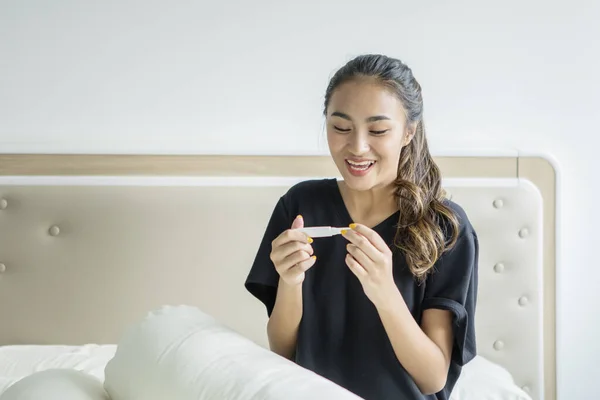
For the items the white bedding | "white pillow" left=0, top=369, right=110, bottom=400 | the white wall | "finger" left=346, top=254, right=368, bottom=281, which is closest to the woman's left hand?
"finger" left=346, top=254, right=368, bottom=281

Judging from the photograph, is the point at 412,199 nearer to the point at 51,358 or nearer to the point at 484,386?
the point at 484,386

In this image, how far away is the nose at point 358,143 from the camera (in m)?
1.18

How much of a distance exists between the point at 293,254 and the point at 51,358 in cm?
90

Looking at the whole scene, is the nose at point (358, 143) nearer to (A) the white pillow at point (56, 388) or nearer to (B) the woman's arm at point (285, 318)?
(B) the woman's arm at point (285, 318)

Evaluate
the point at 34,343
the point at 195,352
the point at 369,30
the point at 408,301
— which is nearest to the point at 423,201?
the point at 408,301

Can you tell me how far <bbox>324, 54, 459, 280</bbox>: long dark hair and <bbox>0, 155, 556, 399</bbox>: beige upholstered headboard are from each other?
2.36 feet

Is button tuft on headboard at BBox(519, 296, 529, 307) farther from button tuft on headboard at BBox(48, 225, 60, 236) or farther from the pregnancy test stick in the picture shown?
button tuft on headboard at BBox(48, 225, 60, 236)

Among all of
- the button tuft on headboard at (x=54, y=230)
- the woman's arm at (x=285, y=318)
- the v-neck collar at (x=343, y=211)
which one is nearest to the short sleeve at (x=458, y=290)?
the v-neck collar at (x=343, y=211)

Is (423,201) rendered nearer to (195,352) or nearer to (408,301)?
(408,301)

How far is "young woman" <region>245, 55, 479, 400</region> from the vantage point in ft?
3.81

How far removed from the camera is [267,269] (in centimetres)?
129

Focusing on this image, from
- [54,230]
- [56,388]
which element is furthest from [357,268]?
[54,230]

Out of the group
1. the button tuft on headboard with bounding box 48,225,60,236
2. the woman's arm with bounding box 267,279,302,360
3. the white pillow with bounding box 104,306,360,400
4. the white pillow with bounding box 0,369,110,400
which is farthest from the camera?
the button tuft on headboard with bounding box 48,225,60,236

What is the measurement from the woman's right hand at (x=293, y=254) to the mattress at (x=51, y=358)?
68 cm
